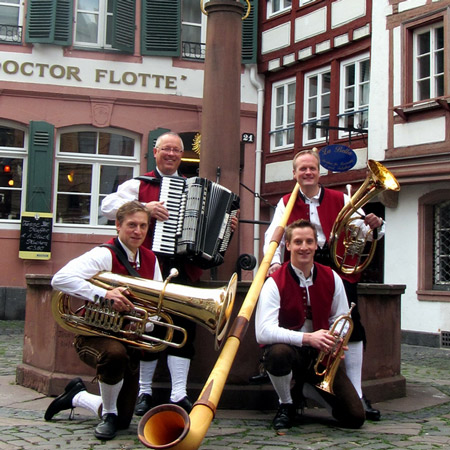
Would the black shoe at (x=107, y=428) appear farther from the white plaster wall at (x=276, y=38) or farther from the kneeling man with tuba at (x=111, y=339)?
the white plaster wall at (x=276, y=38)

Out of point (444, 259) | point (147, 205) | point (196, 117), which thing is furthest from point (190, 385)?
point (196, 117)

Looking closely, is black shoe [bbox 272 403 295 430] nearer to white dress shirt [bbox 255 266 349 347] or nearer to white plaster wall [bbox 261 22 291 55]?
white dress shirt [bbox 255 266 349 347]

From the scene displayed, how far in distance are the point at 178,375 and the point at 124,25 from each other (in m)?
11.4

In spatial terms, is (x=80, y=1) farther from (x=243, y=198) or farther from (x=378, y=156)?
(x=378, y=156)

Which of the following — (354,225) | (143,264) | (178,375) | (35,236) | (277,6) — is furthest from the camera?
(277,6)

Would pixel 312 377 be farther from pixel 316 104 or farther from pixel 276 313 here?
pixel 316 104

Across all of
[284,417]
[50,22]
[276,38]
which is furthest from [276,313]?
[276,38]

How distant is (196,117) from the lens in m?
15.8

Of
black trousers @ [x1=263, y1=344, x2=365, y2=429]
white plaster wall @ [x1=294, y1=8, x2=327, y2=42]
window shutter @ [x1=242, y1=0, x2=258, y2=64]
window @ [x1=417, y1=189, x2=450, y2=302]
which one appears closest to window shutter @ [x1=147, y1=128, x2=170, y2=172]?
window shutter @ [x1=242, y1=0, x2=258, y2=64]

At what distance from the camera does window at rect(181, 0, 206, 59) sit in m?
16.0

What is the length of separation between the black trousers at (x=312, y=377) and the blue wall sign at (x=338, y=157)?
8757 millimetres

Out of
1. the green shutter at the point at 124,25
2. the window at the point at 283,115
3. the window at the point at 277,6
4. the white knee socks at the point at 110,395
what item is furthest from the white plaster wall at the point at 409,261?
the white knee socks at the point at 110,395

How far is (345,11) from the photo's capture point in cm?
1505

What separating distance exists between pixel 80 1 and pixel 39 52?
142 cm
